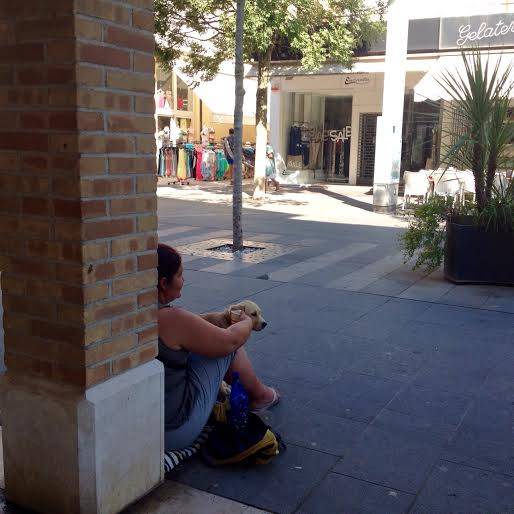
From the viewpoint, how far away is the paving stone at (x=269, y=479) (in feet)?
9.30

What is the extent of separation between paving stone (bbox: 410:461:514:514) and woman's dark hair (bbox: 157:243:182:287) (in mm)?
1519

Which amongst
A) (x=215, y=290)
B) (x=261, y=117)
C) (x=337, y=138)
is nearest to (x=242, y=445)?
(x=215, y=290)

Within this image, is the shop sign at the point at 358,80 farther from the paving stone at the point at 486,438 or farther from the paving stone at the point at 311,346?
the paving stone at the point at 486,438

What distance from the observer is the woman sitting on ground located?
3.04 m

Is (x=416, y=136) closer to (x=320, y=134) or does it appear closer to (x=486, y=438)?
(x=320, y=134)

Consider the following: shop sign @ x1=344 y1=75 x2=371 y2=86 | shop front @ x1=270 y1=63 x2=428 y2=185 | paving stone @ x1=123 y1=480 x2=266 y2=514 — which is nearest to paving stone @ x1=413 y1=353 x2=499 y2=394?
paving stone @ x1=123 y1=480 x2=266 y2=514

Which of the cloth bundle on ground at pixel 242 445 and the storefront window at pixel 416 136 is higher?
the storefront window at pixel 416 136

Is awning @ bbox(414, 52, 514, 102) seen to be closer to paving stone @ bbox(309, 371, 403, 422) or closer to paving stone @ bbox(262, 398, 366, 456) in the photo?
paving stone @ bbox(309, 371, 403, 422)

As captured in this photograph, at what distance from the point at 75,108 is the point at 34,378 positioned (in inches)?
43.5

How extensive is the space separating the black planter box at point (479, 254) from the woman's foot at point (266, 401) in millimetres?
3810

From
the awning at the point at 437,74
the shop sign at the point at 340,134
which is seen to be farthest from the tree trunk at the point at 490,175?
the shop sign at the point at 340,134

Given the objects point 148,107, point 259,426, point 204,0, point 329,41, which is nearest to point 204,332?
point 259,426

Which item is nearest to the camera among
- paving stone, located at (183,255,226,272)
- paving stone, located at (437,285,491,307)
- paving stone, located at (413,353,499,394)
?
paving stone, located at (413,353,499,394)

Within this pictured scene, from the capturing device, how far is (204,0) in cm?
1280
